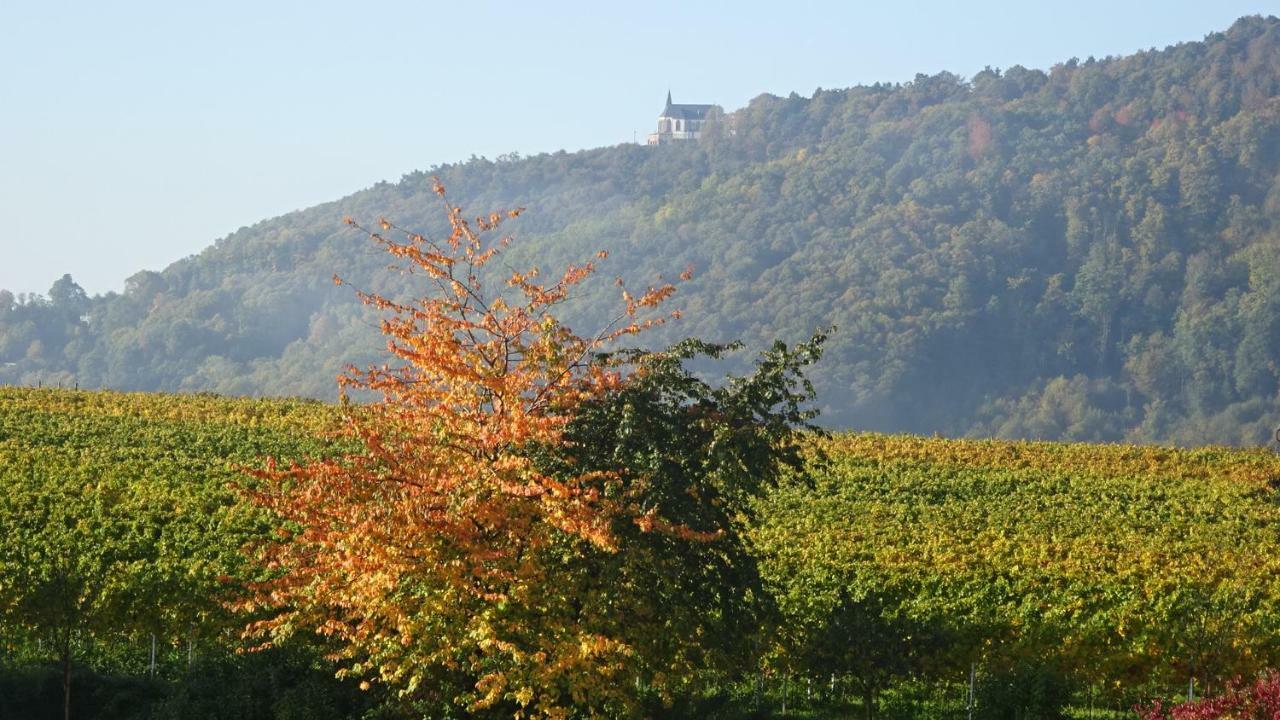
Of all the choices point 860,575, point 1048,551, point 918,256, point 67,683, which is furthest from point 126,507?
point 918,256

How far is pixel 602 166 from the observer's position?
600 ft

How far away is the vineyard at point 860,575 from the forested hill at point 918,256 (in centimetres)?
6532

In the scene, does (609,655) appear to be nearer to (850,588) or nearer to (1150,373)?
(850,588)

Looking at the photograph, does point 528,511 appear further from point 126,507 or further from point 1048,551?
point 126,507

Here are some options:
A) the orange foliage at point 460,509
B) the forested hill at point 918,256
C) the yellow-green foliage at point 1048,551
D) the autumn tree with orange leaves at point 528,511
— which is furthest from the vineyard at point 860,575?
the forested hill at point 918,256

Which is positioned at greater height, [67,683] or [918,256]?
[918,256]

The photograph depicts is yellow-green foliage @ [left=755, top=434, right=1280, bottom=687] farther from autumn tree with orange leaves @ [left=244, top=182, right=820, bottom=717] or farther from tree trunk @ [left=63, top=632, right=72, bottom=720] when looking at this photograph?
tree trunk @ [left=63, top=632, right=72, bottom=720]

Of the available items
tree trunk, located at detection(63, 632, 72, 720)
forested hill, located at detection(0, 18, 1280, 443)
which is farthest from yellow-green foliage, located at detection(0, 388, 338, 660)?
forested hill, located at detection(0, 18, 1280, 443)

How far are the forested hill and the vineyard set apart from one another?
65325 mm

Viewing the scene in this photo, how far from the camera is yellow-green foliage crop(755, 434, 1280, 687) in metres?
26.4

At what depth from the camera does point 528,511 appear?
18078 mm

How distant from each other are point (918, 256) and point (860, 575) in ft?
352

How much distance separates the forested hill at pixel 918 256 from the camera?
4680 inches

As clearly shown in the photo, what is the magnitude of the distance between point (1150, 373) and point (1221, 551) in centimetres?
8631
